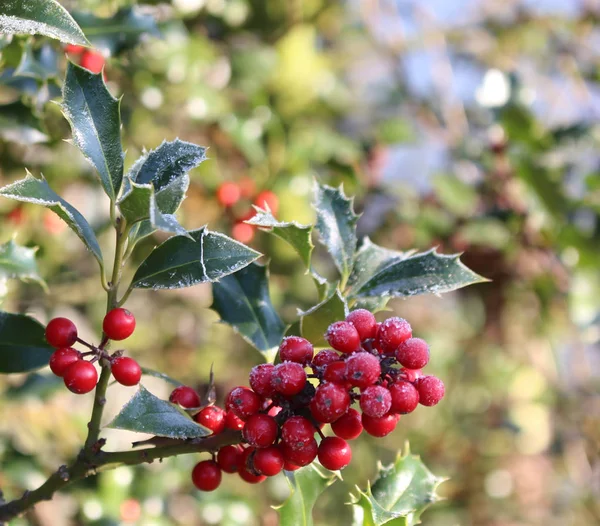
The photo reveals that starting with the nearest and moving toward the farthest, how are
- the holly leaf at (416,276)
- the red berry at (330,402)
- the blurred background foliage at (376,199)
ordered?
1. the red berry at (330,402)
2. the holly leaf at (416,276)
3. the blurred background foliage at (376,199)

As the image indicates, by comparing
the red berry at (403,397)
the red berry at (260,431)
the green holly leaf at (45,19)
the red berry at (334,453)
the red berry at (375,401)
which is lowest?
the red berry at (334,453)

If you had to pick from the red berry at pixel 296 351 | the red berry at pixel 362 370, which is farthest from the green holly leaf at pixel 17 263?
the red berry at pixel 362 370

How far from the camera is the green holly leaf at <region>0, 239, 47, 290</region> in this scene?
1106 mm

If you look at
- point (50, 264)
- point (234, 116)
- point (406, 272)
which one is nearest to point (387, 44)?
point (234, 116)

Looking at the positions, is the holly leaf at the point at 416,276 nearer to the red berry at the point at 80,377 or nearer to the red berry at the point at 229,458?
the red berry at the point at 229,458

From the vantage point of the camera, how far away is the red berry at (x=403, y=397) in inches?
28.3

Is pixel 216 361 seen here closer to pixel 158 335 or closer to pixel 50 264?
pixel 158 335

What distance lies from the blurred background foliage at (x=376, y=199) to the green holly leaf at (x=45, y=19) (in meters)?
0.41

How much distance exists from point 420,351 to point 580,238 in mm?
1695

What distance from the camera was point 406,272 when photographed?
37.1 inches

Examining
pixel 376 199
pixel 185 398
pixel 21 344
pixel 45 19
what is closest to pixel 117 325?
pixel 185 398

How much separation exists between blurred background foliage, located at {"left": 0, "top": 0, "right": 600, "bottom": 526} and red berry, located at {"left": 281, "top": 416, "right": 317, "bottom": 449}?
57 cm

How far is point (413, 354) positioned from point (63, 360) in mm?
429

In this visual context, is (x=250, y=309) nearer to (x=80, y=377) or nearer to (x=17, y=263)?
(x=80, y=377)
